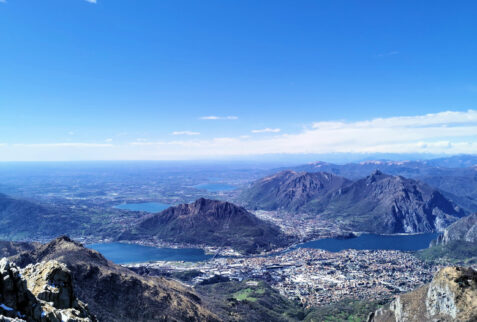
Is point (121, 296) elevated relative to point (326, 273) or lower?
elevated

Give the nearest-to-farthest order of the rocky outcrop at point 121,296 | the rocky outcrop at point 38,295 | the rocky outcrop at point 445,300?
the rocky outcrop at point 38,295
the rocky outcrop at point 445,300
the rocky outcrop at point 121,296

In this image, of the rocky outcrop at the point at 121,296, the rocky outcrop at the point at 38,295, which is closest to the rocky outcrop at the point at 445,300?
the rocky outcrop at the point at 121,296

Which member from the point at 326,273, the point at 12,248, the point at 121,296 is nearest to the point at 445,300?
the point at 121,296

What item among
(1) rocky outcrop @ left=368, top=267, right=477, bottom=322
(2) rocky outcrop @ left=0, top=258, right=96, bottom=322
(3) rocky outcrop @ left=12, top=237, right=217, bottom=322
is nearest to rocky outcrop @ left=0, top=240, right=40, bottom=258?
(3) rocky outcrop @ left=12, top=237, right=217, bottom=322

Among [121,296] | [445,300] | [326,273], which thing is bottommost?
[326,273]

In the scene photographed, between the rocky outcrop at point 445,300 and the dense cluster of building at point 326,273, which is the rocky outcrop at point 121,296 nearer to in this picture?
the rocky outcrop at point 445,300

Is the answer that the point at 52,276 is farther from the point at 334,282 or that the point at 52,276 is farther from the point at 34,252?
the point at 334,282

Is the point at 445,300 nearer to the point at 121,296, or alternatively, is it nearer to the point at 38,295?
the point at 38,295

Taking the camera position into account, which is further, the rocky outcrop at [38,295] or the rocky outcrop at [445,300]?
the rocky outcrop at [445,300]
